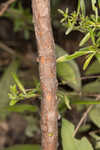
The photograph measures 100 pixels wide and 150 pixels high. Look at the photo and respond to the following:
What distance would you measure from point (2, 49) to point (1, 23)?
248mm

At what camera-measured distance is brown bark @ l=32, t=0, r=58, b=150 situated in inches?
26.0

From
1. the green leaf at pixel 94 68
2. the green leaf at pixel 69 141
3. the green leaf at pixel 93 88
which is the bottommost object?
the green leaf at pixel 69 141

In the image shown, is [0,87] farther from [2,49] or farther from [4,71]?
[2,49]

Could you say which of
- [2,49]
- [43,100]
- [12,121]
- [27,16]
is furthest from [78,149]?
[2,49]

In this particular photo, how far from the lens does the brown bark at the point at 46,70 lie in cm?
66

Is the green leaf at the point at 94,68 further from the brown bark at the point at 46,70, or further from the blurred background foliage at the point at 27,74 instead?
the brown bark at the point at 46,70

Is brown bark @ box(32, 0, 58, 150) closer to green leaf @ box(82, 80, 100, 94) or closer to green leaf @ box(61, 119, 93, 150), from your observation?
green leaf @ box(61, 119, 93, 150)

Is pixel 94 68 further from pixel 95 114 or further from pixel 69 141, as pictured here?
pixel 69 141

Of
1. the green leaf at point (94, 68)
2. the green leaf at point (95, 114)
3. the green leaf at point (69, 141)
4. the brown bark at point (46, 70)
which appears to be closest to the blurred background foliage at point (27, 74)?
the green leaf at point (94, 68)

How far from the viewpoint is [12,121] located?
6.43ft

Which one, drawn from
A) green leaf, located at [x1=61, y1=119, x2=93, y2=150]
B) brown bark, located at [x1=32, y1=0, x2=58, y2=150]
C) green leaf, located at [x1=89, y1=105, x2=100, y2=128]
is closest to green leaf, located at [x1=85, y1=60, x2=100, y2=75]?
green leaf, located at [x1=89, y1=105, x2=100, y2=128]

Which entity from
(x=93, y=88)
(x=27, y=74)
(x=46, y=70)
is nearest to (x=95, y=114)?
(x=93, y=88)

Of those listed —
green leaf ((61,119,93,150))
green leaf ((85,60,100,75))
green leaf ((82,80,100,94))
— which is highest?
green leaf ((85,60,100,75))

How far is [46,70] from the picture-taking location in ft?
2.33
